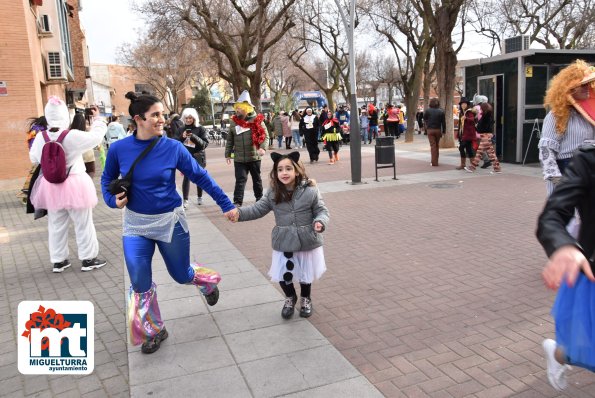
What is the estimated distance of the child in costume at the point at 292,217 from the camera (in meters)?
4.09

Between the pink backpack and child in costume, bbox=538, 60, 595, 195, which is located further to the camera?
the pink backpack

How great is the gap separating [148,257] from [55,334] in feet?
2.84

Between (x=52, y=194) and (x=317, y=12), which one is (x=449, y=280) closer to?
(x=52, y=194)

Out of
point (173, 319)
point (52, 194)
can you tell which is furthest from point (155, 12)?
point (173, 319)

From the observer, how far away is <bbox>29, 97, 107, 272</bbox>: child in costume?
5594 mm

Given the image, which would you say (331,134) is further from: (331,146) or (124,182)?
(124,182)

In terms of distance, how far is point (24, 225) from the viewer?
29.4ft

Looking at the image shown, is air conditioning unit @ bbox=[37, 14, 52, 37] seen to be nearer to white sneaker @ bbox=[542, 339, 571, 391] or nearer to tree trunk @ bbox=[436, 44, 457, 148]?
tree trunk @ bbox=[436, 44, 457, 148]

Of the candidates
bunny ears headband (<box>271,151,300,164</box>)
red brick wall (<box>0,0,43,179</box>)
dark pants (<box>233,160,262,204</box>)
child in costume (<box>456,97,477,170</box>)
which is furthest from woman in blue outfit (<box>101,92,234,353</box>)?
red brick wall (<box>0,0,43,179</box>)

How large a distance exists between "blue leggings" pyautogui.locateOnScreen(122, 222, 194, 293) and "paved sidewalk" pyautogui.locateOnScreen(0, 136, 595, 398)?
0.54 meters

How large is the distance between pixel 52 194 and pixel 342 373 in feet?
13.2

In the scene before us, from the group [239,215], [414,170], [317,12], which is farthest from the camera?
[317,12]

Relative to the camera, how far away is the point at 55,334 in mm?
3037

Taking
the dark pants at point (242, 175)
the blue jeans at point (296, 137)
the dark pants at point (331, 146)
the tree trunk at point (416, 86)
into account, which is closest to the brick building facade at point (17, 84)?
the dark pants at point (242, 175)
